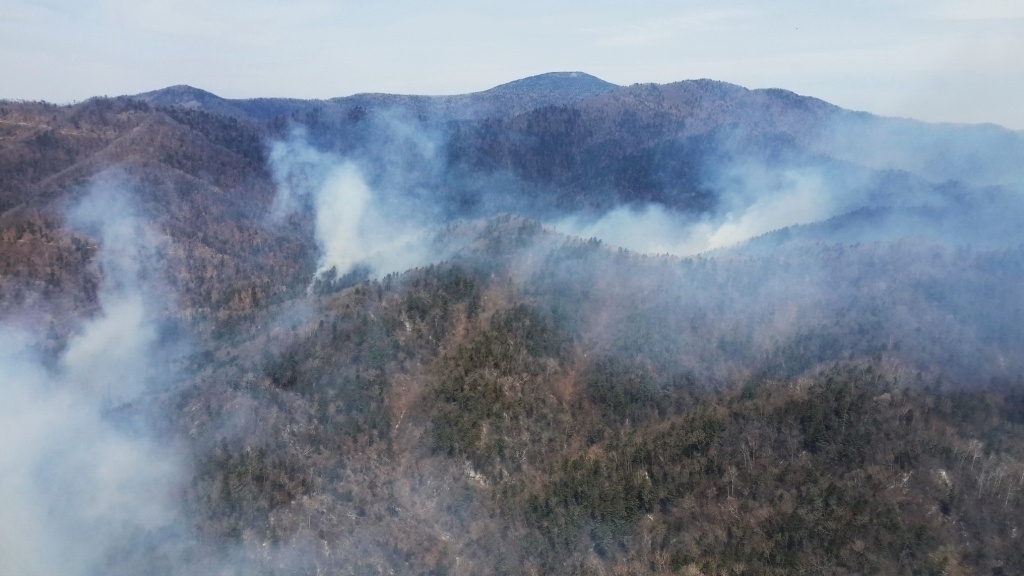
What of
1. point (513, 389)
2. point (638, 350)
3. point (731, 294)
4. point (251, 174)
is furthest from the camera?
point (251, 174)

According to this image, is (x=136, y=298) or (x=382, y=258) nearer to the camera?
(x=136, y=298)

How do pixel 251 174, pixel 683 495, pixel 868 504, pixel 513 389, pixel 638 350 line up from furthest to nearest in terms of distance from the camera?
pixel 251 174 < pixel 638 350 < pixel 513 389 < pixel 683 495 < pixel 868 504

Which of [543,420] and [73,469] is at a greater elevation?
[73,469]

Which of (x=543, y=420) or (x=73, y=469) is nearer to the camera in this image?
(x=73, y=469)

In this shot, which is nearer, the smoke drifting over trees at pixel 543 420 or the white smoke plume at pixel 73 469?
the smoke drifting over trees at pixel 543 420

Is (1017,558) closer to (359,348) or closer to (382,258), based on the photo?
(359,348)

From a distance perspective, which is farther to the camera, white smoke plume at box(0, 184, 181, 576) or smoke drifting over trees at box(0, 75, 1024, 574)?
white smoke plume at box(0, 184, 181, 576)

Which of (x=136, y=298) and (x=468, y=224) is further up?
(x=468, y=224)

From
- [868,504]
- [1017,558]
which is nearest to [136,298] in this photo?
[868,504]
